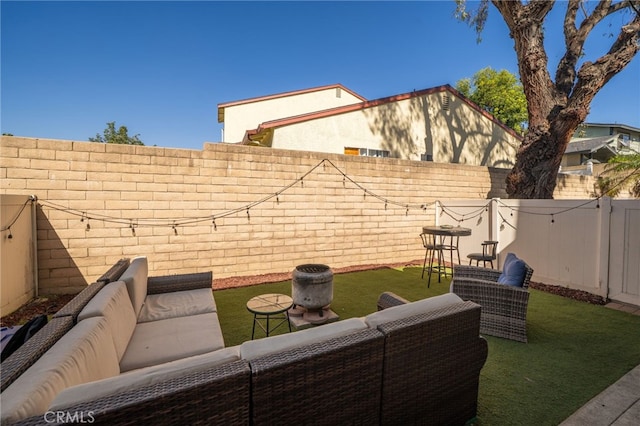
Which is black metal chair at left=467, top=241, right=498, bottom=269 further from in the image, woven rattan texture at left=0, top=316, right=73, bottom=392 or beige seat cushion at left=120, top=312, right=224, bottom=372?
woven rattan texture at left=0, top=316, right=73, bottom=392

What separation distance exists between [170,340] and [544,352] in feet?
12.9

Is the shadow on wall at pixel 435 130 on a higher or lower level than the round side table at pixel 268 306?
higher

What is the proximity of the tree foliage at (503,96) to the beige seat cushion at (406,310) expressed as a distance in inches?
920

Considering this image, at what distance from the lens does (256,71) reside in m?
14.1

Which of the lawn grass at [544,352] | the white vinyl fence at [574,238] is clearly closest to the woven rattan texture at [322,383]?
the lawn grass at [544,352]

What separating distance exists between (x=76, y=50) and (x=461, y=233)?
1051 cm

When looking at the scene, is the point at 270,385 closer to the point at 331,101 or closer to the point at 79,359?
the point at 79,359

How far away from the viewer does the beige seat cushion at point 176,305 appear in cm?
313

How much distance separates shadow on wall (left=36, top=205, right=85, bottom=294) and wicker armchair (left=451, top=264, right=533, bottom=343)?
19.9ft

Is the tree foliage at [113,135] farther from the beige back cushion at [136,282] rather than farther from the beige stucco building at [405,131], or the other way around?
the beige back cushion at [136,282]

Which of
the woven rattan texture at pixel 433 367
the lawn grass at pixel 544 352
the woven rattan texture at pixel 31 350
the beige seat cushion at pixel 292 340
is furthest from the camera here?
the lawn grass at pixel 544 352

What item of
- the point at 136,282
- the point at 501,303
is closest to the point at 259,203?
the point at 136,282

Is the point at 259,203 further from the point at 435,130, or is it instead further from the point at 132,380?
the point at 435,130

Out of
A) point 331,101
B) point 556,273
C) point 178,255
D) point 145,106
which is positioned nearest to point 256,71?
point 331,101
